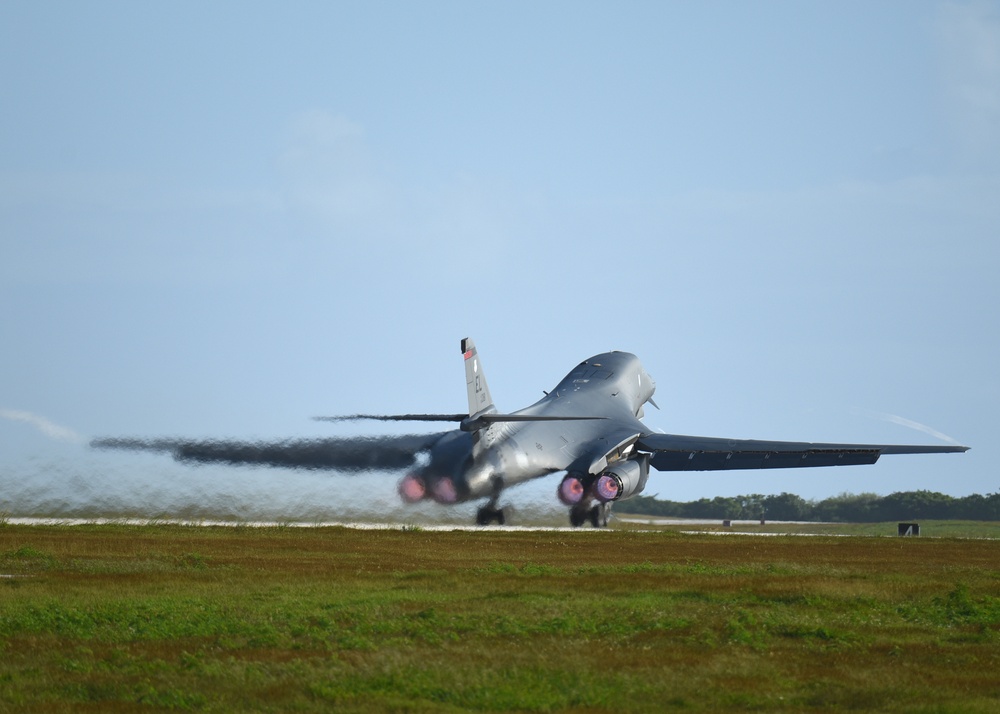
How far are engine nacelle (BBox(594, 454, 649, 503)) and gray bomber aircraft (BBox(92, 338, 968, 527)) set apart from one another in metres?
0.05

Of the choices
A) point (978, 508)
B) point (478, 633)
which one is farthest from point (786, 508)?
point (478, 633)

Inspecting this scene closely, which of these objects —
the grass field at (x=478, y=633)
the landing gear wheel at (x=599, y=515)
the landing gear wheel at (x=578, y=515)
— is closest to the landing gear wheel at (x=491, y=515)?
the landing gear wheel at (x=578, y=515)

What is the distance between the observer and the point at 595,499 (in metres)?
57.6

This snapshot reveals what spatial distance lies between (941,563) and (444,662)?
26832 mm

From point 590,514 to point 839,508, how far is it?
3698 centimetres

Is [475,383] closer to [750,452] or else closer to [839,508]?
[750,452]

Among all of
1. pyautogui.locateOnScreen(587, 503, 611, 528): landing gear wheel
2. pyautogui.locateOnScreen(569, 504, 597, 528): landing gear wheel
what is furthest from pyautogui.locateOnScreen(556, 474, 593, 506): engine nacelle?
pyautogui.locateOnScreen(587, 503, 611, 528): landing gear wheel

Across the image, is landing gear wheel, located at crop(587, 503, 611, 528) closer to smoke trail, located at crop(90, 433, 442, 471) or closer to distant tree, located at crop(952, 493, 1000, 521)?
smoke trail, located at crop(90, 433, 442, 471)

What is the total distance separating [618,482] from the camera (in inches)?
2251

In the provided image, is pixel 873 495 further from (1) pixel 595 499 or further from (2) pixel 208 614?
(2) pixel 208 614

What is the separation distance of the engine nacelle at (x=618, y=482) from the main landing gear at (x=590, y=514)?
0.65 m

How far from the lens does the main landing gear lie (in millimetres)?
57219

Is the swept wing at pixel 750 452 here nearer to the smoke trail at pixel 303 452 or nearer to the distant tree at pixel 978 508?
the smoke trail at pixel 303 452

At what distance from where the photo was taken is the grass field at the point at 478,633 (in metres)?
14.8
